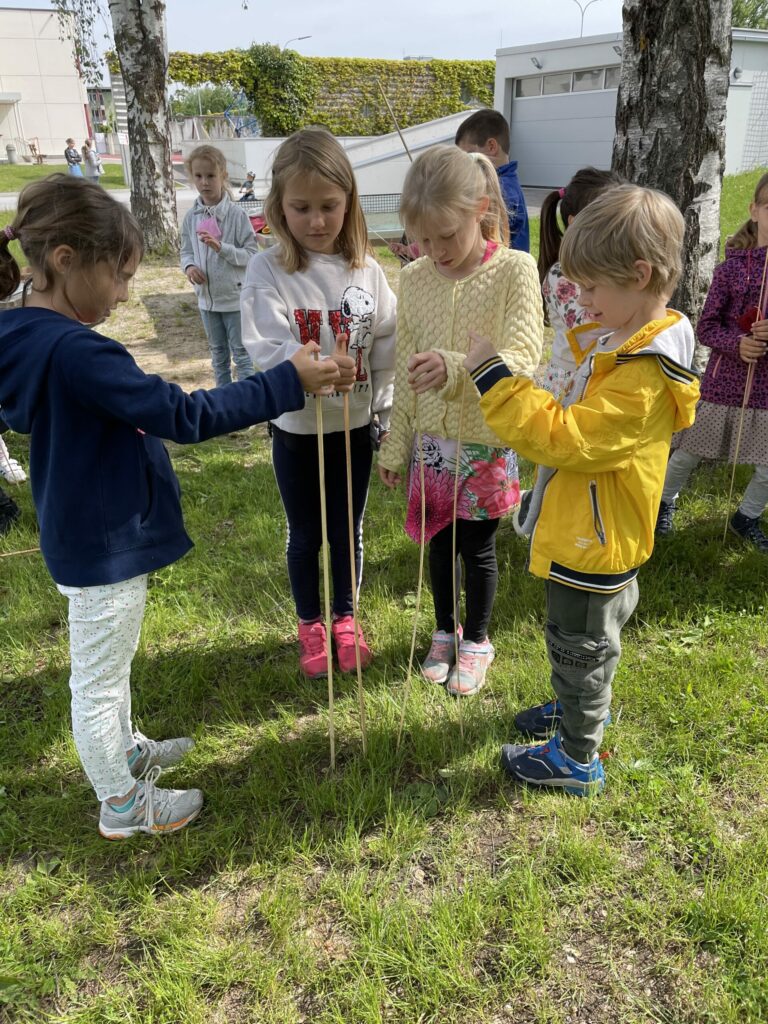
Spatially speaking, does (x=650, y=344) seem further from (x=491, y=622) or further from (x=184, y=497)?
(x=184, y=497)

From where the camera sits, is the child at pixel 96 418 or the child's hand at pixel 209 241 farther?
the child's hand at pixel 209 241

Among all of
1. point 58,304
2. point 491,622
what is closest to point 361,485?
point 491,622

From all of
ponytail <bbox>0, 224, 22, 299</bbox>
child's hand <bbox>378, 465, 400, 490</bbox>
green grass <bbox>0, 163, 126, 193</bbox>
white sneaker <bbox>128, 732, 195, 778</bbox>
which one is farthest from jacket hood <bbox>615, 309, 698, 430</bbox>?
green grass <bbox>0, 163, 126, 193</bbox>

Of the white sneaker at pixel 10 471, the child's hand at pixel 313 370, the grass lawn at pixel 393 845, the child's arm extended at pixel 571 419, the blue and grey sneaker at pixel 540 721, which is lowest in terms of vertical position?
the grass lawn at pixel 393 845

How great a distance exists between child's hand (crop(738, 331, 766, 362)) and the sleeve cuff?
6.71ft

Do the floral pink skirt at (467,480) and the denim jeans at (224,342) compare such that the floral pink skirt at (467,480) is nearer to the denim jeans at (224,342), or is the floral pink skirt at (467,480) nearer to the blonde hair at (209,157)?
the denim jeans at (224,342)

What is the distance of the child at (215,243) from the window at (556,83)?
771 inches

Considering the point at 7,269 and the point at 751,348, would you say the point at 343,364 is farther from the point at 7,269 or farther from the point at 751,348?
the point at 751,348

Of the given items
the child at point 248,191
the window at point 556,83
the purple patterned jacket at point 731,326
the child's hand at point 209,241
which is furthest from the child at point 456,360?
the window at point 556,83

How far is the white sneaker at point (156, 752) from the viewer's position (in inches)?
95.1

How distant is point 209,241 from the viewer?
5223mm

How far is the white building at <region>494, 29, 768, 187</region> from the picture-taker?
1948 centimetres

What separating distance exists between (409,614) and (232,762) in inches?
41.7

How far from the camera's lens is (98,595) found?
1.91 metres
